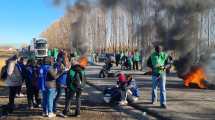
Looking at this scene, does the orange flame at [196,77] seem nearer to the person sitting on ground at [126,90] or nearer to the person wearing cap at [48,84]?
the person sitting on ground at [126,90]

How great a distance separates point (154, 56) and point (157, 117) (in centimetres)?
240

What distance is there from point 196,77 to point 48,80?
34.4ft

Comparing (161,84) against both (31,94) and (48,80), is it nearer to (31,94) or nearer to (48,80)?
(48,80)

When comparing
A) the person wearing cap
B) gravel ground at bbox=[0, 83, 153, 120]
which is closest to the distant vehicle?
gravel ground at bbox=[0, 83, 153, 120]

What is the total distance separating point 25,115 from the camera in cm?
1336

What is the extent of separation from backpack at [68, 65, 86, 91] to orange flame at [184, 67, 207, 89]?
9.18 metres

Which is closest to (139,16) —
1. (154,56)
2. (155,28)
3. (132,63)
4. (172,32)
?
(155,28)

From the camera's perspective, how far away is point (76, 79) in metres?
13.0

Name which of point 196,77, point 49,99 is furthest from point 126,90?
point 196,77

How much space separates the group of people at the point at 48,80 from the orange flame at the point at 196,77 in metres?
7.89

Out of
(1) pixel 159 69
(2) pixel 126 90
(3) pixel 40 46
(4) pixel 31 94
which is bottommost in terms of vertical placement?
(4) pixel 31 94

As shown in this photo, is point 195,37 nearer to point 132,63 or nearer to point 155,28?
point 155,28

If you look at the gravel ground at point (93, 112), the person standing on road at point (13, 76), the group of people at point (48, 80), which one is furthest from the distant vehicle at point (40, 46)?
the person standing on road at point (13, 76)

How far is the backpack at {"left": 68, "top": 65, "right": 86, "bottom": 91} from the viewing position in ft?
42.6
